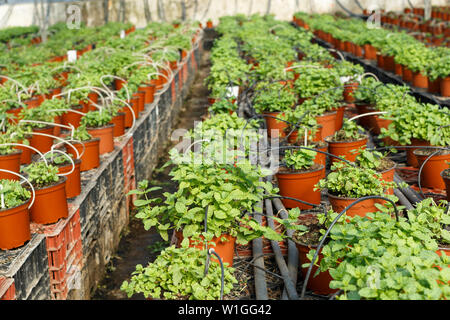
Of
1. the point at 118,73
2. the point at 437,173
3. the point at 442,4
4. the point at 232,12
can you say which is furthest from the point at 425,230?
the point at 442,4

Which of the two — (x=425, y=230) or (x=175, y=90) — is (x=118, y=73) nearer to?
(x=175, y=90)

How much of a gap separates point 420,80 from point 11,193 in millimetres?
6026

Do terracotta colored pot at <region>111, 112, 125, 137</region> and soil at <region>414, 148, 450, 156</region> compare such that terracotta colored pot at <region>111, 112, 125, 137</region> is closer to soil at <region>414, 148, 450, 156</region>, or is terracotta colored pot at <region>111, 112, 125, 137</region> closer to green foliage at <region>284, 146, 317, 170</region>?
green foliage at <region>284, 146, 317, 170</region>

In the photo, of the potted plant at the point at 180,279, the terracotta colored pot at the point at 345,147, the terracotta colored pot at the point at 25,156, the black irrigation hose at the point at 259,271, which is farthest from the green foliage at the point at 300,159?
the terracotta colored pot at the point at 25,156

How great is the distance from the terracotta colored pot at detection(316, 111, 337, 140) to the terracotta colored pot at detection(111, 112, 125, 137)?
2.33 meters

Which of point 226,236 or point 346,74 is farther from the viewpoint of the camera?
point 346,74

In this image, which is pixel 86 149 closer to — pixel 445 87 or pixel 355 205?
pixel 355 205

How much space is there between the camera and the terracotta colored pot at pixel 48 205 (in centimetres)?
392

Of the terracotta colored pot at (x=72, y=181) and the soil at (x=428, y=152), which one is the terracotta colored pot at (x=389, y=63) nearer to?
the soil at (x=428, y=152)

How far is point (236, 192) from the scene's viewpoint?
9.48ft

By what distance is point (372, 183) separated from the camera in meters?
3.39

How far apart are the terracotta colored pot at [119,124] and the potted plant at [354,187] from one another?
337cm

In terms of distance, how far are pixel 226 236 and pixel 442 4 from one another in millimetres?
24301

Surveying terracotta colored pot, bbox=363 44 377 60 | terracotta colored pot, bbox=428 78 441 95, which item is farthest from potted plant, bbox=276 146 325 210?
terracotta colored pot, bbox=363 44 377 60
